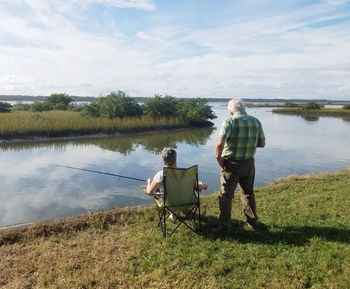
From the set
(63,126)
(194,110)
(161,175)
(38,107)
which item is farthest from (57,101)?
(161,175)

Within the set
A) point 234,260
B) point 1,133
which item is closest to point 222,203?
point 234,260

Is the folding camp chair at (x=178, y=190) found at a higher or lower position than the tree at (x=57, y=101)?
lower

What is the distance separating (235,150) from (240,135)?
21 cm

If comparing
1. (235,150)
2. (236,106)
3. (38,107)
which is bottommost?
(235,150)

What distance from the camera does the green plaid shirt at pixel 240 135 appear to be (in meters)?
3.70

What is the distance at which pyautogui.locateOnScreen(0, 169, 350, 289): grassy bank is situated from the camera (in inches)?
115

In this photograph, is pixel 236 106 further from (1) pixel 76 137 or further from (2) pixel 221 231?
(1) pixel 76 137

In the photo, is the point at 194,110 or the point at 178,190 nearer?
the point at 178,190

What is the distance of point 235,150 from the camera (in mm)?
3777

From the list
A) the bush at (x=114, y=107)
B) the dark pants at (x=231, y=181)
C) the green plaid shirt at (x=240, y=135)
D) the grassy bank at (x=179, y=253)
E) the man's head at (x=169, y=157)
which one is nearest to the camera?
the grassy bank at (x=179, y=253)

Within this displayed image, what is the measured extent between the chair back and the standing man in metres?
0.41

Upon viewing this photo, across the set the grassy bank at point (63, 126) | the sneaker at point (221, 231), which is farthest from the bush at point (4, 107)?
the sneaker at point (221, 231)

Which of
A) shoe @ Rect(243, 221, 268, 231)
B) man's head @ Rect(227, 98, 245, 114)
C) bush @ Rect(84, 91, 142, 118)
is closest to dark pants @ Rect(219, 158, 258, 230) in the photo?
shoe @ Rect(243, 221, 268, 231)

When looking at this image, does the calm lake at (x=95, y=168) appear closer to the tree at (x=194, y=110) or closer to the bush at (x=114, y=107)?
the bush at (x=114, y=107)
